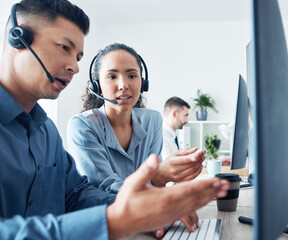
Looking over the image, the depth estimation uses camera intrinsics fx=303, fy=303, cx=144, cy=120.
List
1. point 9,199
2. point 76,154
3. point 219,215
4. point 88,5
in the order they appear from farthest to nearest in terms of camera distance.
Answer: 1. point 88,5
2. point 76,154
3. point 219,215
4. point 9,199

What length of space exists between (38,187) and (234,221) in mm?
598

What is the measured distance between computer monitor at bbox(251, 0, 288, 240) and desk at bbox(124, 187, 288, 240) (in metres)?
0.25

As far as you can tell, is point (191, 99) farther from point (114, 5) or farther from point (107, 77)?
point (107, 77)

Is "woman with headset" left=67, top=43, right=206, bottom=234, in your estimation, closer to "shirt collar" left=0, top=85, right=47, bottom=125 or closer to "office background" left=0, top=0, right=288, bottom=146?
"shirt collar" left=0, top=85, right=47, bottom=125

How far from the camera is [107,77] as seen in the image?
4.61 ft

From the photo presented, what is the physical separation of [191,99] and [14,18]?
4.58 m

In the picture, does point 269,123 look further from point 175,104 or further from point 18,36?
point 175,104

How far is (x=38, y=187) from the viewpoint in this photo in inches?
34.8

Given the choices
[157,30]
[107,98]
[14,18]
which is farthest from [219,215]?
[157,30]

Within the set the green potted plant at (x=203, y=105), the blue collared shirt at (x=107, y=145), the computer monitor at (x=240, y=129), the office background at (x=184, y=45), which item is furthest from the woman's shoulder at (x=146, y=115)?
the green potted plant at (x=203, y=105)

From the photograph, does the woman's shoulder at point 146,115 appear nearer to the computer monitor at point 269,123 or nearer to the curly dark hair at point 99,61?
the curly dark hair at point 99,61

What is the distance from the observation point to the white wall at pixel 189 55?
5246 mm

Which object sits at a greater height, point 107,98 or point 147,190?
point 107,98

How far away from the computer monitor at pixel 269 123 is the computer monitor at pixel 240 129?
0.62 meters
